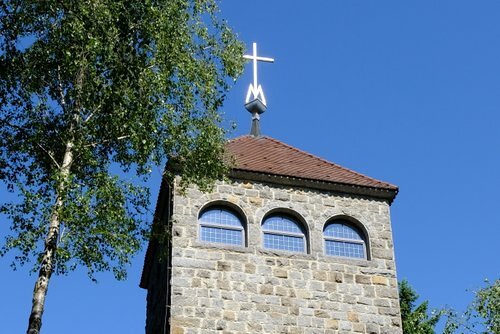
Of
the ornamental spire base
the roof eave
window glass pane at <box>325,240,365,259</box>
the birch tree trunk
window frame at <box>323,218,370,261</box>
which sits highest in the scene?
the ornamental spire base

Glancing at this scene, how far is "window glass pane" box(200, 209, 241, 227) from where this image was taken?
17.9 m

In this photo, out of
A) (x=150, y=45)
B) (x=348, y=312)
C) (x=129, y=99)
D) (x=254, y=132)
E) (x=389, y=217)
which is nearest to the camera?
(x=129, y=99)

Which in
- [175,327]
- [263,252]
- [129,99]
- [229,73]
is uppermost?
[229,73]

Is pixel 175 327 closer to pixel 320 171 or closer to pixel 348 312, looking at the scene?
pixel 348 312

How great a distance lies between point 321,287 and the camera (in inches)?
693

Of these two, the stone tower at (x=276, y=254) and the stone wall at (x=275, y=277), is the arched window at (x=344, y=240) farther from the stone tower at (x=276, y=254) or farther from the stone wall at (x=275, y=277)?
the stone wall at (x=275, y=277)

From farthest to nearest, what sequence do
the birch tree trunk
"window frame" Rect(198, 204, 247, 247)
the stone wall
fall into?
"window frame" Rect(198, 204, 247, 247) → the stone wall → the birch tree trunk

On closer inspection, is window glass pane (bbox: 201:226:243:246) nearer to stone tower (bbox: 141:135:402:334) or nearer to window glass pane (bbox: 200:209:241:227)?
stone tower (bbox: 141:135:402:334)

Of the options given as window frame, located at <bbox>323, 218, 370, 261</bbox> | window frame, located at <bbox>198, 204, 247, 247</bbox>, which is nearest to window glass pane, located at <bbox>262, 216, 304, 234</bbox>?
window frame, located at <bbox>198, 204, 247, 247</bbox>

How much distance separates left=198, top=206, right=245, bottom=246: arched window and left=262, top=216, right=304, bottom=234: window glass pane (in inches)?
20.9

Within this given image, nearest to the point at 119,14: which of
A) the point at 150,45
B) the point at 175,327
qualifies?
the point at 150,45

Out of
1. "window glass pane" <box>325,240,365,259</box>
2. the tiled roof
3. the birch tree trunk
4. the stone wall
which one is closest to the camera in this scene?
the birch tree trunk

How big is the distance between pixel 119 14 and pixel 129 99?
162 centimetres

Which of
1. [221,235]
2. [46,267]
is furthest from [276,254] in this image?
[46,267]
